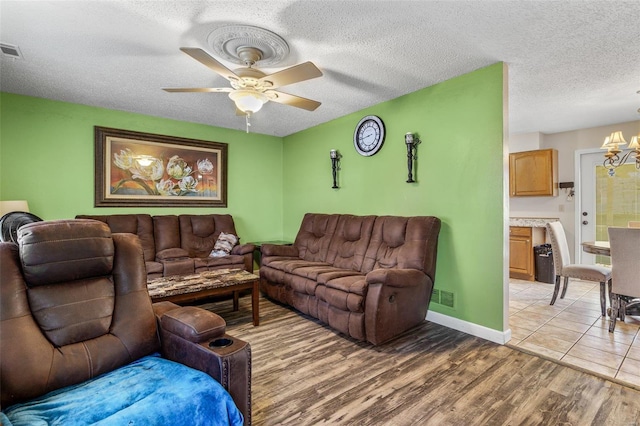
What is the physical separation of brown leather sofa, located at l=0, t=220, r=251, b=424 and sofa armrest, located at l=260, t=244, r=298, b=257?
230cm

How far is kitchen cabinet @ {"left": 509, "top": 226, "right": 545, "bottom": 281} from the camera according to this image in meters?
4.96

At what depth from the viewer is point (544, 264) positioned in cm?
482

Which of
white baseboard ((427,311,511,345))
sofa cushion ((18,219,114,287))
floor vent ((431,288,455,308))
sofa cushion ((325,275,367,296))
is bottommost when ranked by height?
white baseboard ((427,311,511,345))

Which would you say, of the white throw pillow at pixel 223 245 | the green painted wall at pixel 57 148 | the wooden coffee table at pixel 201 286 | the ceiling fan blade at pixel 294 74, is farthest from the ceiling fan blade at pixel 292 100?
the green painted wall at pixel 57 148

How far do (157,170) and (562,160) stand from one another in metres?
6.50

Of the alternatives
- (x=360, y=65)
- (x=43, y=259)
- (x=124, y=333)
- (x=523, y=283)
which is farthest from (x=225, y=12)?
(x=523, y=283)

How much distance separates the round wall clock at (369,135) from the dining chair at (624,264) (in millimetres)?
2496

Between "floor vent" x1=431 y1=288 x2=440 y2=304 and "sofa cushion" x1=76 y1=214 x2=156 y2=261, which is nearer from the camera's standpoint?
"floor vent" x1=431 y1=288 x2=440 y2=304

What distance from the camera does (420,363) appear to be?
2410mm

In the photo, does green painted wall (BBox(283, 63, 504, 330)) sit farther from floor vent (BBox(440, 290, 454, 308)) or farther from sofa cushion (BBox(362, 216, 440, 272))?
sofa cushion (BBox(362, 216, 440, 272))

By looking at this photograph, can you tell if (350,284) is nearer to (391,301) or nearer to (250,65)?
(391,301)

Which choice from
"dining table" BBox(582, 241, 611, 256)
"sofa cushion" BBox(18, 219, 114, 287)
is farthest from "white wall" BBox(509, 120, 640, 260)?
"sofa cushion" BBox(18, 219, 114, 287)

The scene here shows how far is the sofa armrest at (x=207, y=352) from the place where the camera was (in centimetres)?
138

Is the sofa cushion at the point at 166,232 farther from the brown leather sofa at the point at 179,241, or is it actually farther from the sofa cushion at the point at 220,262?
the sofa cushion at the point at 220,262
